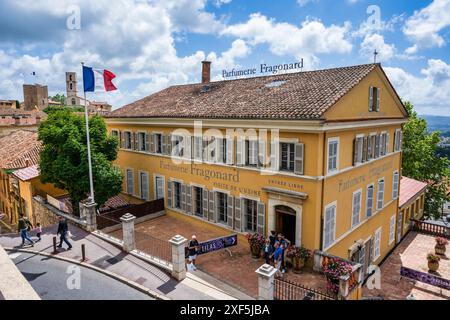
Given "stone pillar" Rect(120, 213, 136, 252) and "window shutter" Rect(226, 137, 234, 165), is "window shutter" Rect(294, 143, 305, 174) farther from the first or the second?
"stone pillar" Rect(120, 213, 136, 252)

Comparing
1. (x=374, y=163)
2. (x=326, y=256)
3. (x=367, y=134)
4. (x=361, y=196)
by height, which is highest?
(x=367, y=134)

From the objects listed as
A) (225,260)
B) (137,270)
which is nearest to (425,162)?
(225,260)

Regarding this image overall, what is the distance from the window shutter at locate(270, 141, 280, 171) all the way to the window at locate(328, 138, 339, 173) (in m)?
2.17

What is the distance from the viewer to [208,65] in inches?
1113

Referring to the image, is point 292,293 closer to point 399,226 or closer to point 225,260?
point 225,260

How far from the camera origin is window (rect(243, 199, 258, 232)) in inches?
632

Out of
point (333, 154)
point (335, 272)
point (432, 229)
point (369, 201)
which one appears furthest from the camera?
point (432, 229)

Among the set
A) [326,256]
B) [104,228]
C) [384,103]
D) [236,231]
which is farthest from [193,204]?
[384,103]

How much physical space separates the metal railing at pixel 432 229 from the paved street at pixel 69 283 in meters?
22.8

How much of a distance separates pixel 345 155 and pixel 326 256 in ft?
15.7

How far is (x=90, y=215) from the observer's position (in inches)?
671

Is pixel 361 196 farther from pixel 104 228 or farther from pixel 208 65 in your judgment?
pixel 208 65

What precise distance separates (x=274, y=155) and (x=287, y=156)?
0.59 meters
